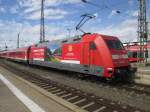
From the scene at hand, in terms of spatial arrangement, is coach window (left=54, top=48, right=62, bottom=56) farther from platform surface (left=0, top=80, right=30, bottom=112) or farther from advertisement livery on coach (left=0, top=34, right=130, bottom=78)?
platform surface (left=0, top=80, right=30, bottom=112)

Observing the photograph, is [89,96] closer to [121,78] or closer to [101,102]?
[101,102]

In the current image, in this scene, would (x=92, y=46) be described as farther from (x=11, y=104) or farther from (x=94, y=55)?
(x=11, y=104)

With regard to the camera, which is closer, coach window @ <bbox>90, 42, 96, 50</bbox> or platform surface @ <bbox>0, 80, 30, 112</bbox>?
platform surface @ <bbox>0, 80, 30, 112</bbox>

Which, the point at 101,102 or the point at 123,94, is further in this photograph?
the point at 123,94

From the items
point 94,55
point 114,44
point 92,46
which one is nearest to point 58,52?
point 92,46

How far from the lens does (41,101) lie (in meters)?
9.75

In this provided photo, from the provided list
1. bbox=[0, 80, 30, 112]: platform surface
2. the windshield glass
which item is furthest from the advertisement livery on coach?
bbox=[0, 80, 30, 112]: platform surface

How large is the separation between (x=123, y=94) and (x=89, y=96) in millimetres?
1606

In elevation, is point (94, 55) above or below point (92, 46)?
below

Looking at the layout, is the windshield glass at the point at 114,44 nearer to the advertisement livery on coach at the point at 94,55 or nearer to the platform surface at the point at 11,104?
the advertisement livery on coach at the point at 94,55

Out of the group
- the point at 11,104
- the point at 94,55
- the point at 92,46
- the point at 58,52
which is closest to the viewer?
the point at 11,104

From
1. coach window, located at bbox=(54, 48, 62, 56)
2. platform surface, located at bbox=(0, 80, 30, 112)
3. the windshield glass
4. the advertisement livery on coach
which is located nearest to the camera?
platform surface, located at bbox=(0, 80, 30, 112)

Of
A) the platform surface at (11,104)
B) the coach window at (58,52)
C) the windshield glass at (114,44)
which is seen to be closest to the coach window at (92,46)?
the windshield glass at (114,44)

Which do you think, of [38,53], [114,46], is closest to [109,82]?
[114,46]
